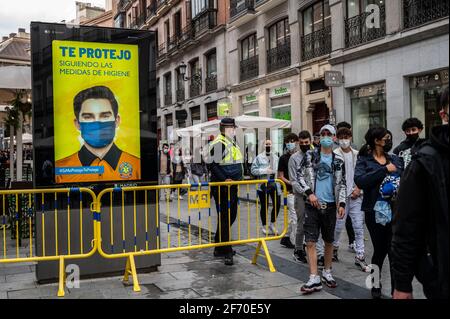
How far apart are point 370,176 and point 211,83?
24.7m

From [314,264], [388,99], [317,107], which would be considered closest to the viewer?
[314,264]

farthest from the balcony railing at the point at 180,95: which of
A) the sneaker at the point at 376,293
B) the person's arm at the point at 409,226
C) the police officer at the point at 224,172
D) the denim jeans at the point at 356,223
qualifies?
the person's arm at the point at 409,226

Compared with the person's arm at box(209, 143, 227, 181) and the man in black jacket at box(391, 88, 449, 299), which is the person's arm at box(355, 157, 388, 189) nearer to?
the person's arm at box(209, 143, 227, 181)

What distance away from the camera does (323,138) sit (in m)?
5.76

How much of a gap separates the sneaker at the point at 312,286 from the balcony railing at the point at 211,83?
→ 24.0m

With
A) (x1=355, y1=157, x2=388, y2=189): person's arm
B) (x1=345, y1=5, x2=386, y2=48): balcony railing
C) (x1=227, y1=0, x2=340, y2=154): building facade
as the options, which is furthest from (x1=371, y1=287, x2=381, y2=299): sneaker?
(x1=227, y1=0, x2=340, y2=154): building facade

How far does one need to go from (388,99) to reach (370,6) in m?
3.35

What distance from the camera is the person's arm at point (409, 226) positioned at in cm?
237

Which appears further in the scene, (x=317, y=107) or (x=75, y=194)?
(x=317, y=107)

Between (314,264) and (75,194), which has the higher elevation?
(75,194)

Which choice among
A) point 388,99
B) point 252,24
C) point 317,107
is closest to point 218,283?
point 388,99

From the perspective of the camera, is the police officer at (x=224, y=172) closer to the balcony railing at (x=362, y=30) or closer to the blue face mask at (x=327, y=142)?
the blue face mask at (x=327, y=142)

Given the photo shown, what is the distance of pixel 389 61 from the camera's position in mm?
15266
